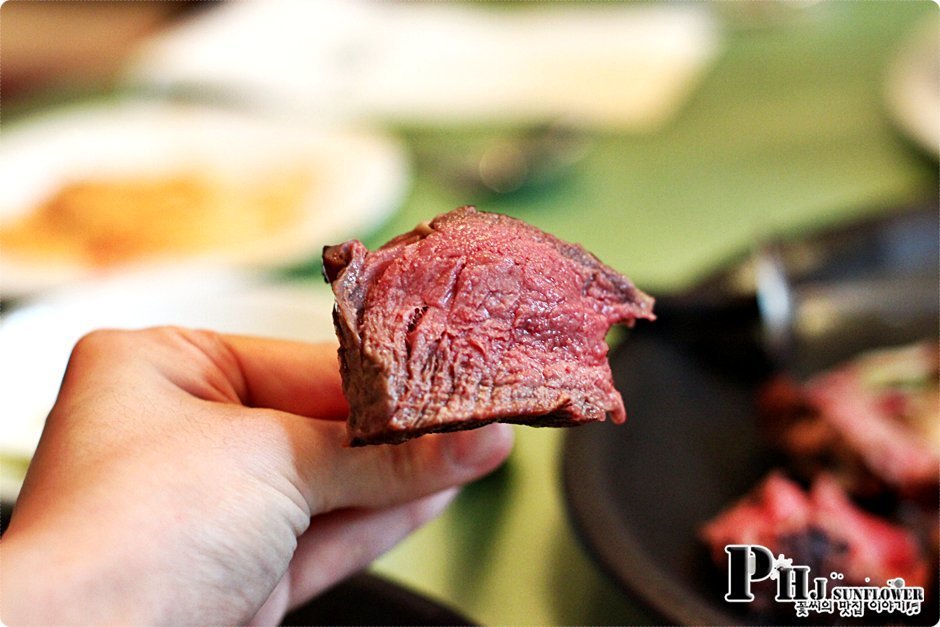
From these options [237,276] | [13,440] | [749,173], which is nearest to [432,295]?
[13,440]

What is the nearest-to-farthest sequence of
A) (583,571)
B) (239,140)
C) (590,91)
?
(583,571), (239,140), (590,91)

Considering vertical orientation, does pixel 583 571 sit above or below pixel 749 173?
below

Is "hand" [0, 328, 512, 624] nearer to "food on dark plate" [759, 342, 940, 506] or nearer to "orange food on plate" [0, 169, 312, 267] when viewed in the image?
"food on dark plate" [759, 342, 940, 506]

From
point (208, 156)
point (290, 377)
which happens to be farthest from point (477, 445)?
point (208, 156)

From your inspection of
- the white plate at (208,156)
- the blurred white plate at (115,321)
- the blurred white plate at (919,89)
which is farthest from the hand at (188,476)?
the blurred white plate at (919,89)

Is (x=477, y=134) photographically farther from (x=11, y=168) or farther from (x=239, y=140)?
(x=11, y=168)

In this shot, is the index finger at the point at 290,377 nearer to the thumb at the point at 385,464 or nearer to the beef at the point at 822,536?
the thumb at the point at 385,464
